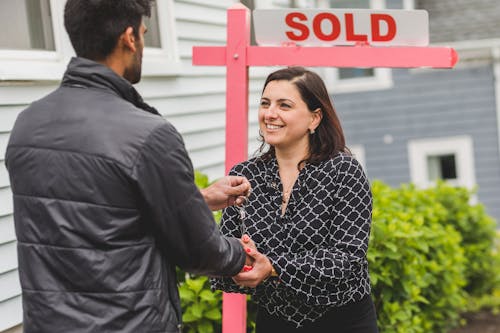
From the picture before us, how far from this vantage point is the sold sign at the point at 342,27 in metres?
3.57

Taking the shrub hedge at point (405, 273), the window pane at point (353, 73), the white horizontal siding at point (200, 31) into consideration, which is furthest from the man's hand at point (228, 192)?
the window pane at point (353, 73)

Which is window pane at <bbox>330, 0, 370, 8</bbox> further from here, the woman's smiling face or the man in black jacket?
the man in black jacket

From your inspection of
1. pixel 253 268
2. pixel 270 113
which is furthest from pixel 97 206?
pixel 270 113

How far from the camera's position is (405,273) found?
4969 millimetres

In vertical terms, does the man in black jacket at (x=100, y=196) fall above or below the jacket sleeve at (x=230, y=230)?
above

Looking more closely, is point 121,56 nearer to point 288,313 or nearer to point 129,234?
point 129,234

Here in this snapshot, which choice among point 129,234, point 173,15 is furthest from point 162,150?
point 173,15

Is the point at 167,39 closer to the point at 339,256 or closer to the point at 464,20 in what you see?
the point at 339,256

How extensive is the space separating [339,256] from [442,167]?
12.6 meters

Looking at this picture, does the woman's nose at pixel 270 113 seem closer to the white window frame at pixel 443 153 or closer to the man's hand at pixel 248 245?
the man's hand at pixel 248 245

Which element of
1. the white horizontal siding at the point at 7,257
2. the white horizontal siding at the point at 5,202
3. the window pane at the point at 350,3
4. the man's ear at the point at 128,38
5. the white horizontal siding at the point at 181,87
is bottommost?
the white horizontal siding at the point at 7,257

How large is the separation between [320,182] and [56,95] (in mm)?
1182

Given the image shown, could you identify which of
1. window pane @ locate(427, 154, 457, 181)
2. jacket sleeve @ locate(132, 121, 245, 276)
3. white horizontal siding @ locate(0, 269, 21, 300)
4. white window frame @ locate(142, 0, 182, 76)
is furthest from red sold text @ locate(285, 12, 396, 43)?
window pane @ locate(427, 154, 457, 181)

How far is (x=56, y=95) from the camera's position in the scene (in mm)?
2334
